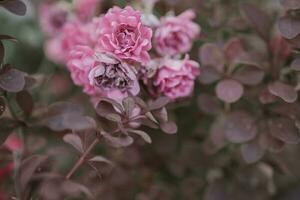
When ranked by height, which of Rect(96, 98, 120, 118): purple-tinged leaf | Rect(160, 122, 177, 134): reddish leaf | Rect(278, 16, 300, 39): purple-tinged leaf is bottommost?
Rect(160, 122, 177, 134): reddish leaf

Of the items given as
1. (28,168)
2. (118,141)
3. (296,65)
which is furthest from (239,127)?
(28,168)

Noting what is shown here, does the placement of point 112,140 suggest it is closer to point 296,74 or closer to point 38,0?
point 296,74

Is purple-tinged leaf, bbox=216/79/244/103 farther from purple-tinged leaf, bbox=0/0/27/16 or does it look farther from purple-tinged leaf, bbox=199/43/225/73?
purple-tinged leaf, bbox=0/0/27/16

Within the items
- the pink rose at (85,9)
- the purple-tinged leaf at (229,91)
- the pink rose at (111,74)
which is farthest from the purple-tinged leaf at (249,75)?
the pink rose at (85,9)

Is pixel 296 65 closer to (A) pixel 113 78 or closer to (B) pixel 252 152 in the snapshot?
(B) pixel 252 152

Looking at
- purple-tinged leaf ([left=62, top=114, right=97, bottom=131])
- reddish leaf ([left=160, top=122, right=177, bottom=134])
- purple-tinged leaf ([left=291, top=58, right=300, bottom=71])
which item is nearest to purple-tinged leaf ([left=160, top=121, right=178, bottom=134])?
reddish leaf ([left=160, top=122, right=177, bottom=134])

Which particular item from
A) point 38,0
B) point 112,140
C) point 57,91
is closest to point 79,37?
point 112,140

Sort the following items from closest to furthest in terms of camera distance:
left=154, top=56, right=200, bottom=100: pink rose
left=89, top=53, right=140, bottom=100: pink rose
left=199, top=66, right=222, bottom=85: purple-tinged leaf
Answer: left=89, top=53, right=140, bottom=100: pink rose, left=154, top=56, right=200, bottom=100: pink rose, left=199, top=66, right=222, bottom=85: purple-tinged leaf
